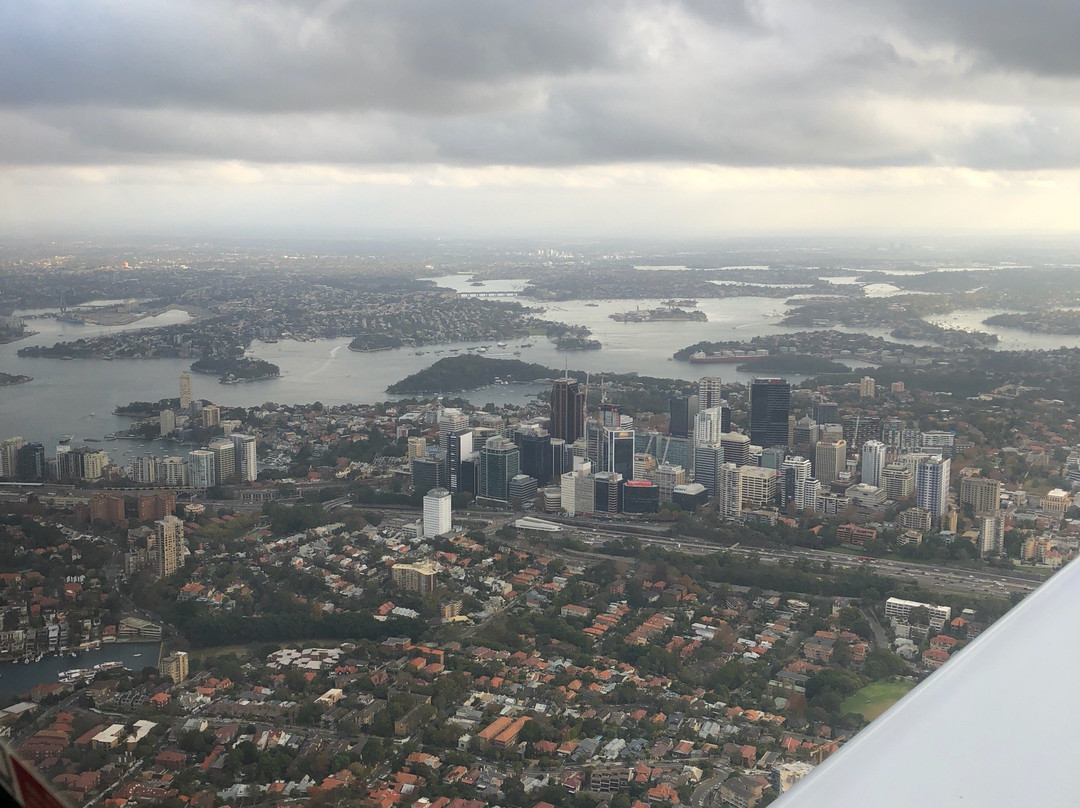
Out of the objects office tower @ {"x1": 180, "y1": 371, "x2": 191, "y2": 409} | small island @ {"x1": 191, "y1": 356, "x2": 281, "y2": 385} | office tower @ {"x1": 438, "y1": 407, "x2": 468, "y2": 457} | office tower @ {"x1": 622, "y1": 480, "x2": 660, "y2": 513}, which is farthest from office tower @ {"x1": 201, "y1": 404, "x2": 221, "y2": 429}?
office tower @ {"x1": 622, "y1": 480, "x2": 660, "y2": 513}

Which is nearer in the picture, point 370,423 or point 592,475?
point 592,475

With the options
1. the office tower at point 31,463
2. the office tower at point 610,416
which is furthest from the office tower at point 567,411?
the office tower at point 31,463

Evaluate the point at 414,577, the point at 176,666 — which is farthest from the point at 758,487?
the point at 176,666

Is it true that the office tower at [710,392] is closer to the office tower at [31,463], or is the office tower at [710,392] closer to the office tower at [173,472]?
the office tower at [173,472]

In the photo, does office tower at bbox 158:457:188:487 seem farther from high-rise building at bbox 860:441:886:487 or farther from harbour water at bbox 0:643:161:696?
high-rise building at bbox 860:441:886:487

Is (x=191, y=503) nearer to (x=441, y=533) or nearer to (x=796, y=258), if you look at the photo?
(x=441, y=533)

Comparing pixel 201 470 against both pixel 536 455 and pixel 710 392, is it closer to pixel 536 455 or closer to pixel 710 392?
pixel 536 455

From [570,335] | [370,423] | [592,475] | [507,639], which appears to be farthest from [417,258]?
[507,639]
